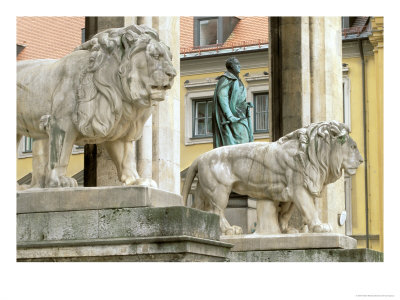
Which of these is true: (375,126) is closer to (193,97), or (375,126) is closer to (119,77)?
(193,97)

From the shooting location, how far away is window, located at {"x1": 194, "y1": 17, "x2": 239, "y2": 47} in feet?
129

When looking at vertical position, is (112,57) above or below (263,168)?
above

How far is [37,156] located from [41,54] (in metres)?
21.1

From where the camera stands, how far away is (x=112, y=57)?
36.5 feet

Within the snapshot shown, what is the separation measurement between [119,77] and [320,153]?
4.58 m

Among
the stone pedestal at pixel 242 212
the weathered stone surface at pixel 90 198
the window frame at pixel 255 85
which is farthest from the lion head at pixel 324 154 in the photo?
the window frame at pixel 255 85

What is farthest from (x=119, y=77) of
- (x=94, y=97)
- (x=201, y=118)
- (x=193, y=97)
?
(x=201, y=118)

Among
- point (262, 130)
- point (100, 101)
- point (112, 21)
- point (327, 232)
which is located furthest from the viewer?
point (262, 130)

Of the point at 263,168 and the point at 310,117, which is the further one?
the point at 310,117

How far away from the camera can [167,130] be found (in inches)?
570

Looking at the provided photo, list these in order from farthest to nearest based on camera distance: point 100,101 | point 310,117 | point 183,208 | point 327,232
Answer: point 310,117 < point 327,232 < point 100,101 < point 183,208

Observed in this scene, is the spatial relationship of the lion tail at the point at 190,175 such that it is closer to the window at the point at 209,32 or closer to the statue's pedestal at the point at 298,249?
the statue's pedestal at the point at 298,249
